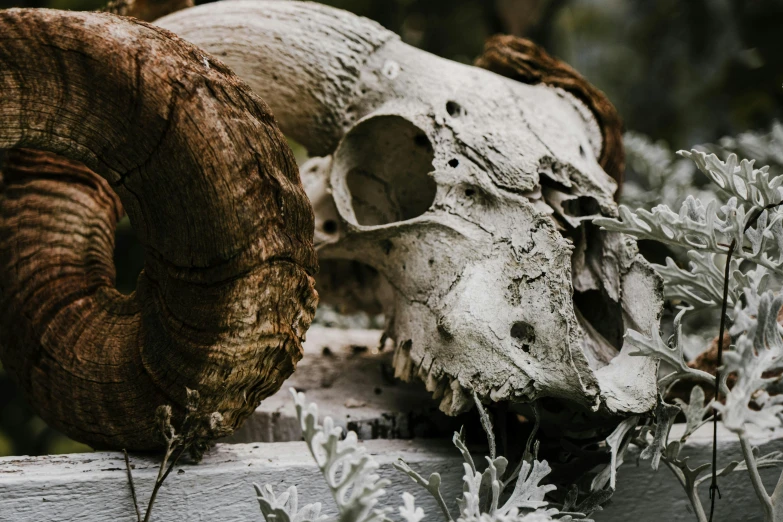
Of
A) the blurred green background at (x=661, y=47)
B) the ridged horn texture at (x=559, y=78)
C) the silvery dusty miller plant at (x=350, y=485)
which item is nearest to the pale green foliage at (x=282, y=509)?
the silvery dusty miller plant at (x=350, y=485)

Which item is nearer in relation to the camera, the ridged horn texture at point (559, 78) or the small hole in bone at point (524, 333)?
the small hole in bone at point (524, 333)

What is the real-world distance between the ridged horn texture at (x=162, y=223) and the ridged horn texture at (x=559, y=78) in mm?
1010

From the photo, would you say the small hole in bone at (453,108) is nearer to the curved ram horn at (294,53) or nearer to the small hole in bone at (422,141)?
the small hole in bone at (422,141)

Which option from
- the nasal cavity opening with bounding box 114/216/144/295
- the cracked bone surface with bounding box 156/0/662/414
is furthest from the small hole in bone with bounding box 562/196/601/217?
the nasal cavity opening with bounding box 114/216/144/295

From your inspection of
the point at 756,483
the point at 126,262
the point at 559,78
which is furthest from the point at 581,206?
the point at 126,262

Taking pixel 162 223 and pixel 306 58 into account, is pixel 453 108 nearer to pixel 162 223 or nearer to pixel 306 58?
pixel 306 58

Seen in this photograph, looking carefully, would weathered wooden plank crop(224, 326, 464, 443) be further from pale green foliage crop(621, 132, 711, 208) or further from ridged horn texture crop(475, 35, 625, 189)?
pale green foliage crop(621, 132, 711, 208)

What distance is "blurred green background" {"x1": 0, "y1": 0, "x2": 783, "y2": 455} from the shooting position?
3.94 meters

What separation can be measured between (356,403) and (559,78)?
1.06m

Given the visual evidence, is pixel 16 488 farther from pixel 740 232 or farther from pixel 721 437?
pixel 721 437

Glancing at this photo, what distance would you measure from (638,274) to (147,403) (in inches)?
38.5

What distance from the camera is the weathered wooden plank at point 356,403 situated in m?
1.54

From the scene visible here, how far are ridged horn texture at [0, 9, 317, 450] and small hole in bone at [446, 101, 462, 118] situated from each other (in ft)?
1.86

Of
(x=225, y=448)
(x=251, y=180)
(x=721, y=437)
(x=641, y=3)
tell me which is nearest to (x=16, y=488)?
(x=225, y=448)
